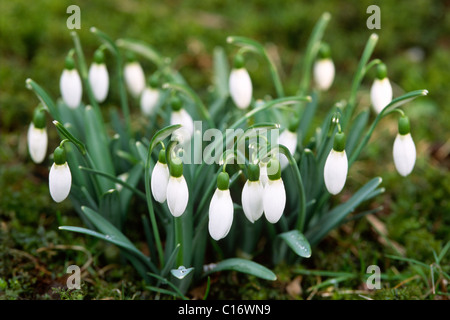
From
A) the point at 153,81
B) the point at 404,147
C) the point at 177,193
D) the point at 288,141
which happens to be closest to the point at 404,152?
the point at 404,147

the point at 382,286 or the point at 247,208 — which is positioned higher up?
the point at 247,208

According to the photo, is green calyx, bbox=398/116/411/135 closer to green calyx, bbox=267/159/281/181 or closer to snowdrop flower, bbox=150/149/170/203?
green calyx, bbox=267/159/281/181

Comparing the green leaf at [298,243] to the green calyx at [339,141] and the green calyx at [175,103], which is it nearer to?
the green calyx at [339,141]

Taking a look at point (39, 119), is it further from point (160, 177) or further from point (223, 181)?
point (223, 181)

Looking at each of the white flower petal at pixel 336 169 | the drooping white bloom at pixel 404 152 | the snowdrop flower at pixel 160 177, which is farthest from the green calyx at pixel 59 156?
the drooping white bloom at pixel 404 152
